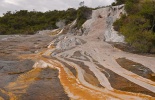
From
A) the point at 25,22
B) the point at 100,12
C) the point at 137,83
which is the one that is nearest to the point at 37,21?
the point at 25,22

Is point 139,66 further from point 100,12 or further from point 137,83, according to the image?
point 100,12

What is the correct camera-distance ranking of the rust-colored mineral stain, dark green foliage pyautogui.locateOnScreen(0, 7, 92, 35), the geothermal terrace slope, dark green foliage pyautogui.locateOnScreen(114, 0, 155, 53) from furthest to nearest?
1. dark green foliage pyautogui.locateOnScreen(0, 7, 92, 35)
2. dark green foliage pyautogui.locateOnScreen(114, 0, 155, 53)
3. the geothermal terrace slope
4. the rust-colored mineral stain

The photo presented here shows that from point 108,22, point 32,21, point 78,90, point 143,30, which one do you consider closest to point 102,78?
point 78,90

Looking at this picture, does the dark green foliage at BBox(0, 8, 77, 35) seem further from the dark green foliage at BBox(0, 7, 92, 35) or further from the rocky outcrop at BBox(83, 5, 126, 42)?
the rocky outcrop at BBox(83, 5, 126, 42)

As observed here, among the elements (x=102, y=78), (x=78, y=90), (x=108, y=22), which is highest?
(x=108, y=22)

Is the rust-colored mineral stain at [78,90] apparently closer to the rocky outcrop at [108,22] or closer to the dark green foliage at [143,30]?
the dark green foliage at [143,30]

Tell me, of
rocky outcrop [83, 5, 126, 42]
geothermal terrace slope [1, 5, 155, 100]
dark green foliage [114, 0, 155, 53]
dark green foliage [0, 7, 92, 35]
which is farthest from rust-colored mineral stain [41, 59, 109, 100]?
dark green foliage [0, 7, 92, 35]

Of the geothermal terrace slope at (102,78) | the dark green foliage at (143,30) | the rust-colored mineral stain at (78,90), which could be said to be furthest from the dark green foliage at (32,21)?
the rust-colored mineral stain at (78,90)

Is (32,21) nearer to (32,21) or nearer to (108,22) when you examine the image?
(32,21)

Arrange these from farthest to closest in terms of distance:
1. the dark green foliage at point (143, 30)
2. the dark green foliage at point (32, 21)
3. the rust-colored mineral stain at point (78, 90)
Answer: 1. the dark green foliage at point (32, 21)
2. the dark green foliage at point (143, 30)
3. the rust-colored mineral stain at point (78, 90)

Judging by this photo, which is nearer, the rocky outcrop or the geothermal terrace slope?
the geothermal terrace slope

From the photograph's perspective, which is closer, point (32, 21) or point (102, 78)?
point (102, 78)

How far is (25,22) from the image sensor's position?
99500mm

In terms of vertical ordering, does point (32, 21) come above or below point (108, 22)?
below
